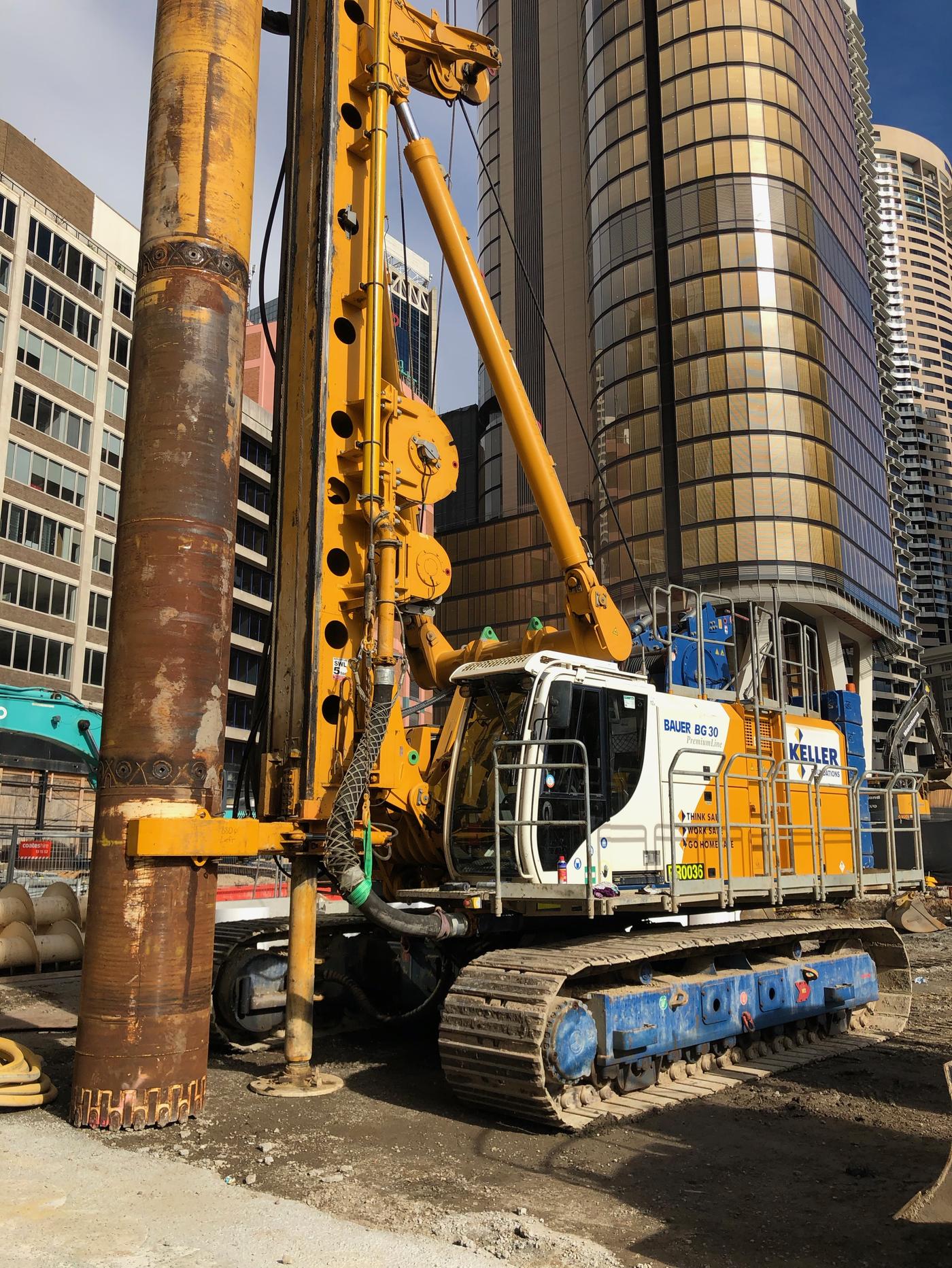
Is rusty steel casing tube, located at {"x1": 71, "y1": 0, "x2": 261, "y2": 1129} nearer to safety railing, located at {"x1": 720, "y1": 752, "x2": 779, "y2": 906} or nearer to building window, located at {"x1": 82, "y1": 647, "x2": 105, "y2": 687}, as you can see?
safety railing, located at {"x1": 720, "y1": 752, "x2": 779, "y2": 906}

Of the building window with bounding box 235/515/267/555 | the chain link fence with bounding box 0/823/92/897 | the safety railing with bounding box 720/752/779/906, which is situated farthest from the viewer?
the building window with bounding box 235/515/267/555

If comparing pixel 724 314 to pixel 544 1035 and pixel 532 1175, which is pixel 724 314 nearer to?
pixel 544 1035

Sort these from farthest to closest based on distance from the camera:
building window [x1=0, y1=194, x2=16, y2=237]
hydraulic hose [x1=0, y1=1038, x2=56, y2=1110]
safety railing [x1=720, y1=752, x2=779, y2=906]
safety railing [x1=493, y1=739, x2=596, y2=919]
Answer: building window [x1=0, y1=194, x2=16, y2=237]
safety railing [x1=720, y1=752, x2=779, y2=906]
safety railing [x1=493, y1=739, x2=596, y2=919]
hydraulic hose [x1=0, y1=1038, x2=56, y2=1110]

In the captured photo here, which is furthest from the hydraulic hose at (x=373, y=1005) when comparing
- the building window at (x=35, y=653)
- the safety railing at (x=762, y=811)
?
the building window at (x=35, y=653)

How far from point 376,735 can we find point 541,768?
144cm

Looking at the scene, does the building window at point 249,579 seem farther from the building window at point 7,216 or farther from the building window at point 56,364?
the building window at point 7,216

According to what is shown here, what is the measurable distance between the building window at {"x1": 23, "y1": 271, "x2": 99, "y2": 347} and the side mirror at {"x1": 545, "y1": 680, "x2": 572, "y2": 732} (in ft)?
162

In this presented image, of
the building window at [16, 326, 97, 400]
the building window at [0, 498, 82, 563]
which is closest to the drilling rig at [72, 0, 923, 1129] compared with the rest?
the building window at [0, 498, 82, 563]

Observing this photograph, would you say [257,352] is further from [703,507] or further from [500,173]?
[703,507]

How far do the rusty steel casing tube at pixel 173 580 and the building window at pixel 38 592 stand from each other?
143ft

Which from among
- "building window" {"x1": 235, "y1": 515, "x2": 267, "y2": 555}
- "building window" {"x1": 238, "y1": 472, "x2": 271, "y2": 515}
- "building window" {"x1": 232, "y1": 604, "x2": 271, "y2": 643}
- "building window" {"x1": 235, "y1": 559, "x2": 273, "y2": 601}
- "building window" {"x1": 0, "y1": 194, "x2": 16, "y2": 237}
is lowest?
"building window" {"x1": 232, "y1": 604, "x2": 271, "y2": 643}

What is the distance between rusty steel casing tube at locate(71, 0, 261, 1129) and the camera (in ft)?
25.5

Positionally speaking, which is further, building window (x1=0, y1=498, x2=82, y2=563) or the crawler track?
building window (x1=0, y1=498, x2=82, y2=563)

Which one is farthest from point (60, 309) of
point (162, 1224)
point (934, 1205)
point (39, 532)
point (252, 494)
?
point (934, 1205)
